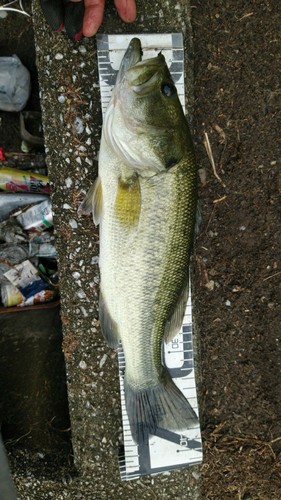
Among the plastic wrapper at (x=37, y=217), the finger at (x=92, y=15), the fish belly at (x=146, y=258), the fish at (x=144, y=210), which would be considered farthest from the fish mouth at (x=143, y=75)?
the plastic wrapper at (x=37, y=217)

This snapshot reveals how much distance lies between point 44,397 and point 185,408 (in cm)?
102

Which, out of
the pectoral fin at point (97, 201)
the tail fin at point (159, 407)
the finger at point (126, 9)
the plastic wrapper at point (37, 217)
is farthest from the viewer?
the plastic wrapper at point (37, 217)

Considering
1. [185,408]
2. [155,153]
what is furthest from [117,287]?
[185,408]

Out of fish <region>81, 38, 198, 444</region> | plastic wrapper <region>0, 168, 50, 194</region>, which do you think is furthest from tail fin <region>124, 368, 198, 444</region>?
plastic wrapper <region>0, 168, 50, 194</region>

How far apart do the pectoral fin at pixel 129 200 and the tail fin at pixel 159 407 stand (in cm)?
86

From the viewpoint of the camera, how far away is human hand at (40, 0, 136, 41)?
2430 millimetres

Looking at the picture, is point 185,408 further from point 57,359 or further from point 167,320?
point 57,359

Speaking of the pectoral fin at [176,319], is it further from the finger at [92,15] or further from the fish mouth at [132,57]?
the finger at [92,15]

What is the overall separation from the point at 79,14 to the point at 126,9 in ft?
Answer: 0.94

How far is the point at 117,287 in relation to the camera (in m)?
2.21

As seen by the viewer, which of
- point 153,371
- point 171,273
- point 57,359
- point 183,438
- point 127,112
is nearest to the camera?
point 127,112

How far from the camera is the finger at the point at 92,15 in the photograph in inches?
97.6

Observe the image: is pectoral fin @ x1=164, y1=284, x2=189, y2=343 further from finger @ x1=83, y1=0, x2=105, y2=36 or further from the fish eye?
finger @ x1=83, y1=0, x2=105, y2=36

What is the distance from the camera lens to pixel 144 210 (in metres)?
2.08
